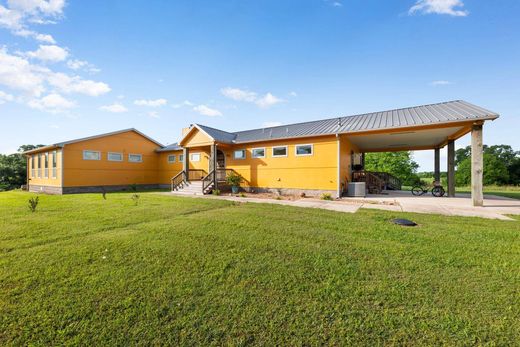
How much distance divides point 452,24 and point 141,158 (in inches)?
883

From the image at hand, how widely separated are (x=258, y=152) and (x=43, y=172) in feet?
61.2

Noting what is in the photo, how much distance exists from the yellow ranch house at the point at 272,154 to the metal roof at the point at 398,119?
0.04m

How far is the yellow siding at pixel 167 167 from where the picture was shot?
770 inches

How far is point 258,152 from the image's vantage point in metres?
14.2

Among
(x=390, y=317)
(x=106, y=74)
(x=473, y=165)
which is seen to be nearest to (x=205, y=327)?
(x=390, y=317)

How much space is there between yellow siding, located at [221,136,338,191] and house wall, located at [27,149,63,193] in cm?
1299

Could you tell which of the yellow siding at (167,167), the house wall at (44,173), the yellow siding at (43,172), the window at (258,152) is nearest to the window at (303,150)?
the window at (258,152)

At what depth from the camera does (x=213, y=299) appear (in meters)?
2.65

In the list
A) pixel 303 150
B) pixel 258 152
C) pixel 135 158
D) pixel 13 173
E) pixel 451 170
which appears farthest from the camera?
pixel 13 173

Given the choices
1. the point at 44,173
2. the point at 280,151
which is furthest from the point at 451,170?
the point at 44,173

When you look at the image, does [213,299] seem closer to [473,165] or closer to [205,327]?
[205,327]

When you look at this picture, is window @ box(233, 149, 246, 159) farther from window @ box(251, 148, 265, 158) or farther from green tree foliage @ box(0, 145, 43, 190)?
green tree foliage @ box(0, 145, 43, 190)

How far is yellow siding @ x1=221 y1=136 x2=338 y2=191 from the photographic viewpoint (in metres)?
11.8

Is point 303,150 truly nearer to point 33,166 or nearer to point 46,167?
→ point 46,167
